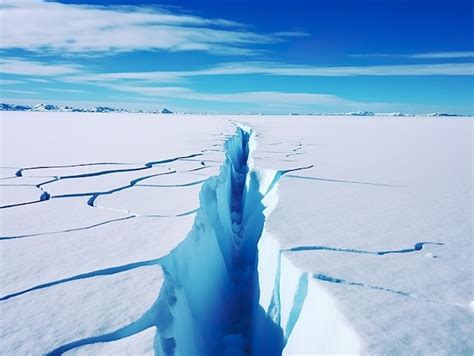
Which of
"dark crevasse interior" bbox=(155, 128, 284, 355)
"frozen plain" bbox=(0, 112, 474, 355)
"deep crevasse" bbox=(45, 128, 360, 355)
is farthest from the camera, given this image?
"dark crevasse interior" bbox=(155, 128, 284, 355)

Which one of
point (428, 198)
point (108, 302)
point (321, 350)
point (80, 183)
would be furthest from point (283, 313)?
point (80, 183)

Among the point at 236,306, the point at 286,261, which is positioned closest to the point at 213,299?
the point at 236,306

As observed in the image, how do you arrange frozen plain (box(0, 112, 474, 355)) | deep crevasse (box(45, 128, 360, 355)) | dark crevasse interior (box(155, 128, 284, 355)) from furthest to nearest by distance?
1. dark crevasse interior (box(155, 128, 284, 355))
2. deep crevasse (box(45, 128, 360, 355))
3. frozen plain (box(0, 112, 474, 355))

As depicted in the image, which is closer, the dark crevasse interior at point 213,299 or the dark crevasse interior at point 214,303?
the dark crevasse interior at point 214,303

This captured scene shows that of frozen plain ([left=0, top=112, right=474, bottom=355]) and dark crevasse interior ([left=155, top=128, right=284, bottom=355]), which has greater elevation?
frozen plain ([left=0, top=112, right=474, bottom=355])

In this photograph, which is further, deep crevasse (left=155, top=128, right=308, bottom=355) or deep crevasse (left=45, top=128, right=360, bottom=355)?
deep crevasse (left=155, top=128, right=308, bottom=355)

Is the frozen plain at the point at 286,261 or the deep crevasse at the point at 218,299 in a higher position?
the frozen plain at the point at 286,261

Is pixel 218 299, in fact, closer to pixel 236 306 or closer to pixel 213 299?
pixel 213 299

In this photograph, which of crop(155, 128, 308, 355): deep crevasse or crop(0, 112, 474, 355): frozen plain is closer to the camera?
crop(0, 112, 474, 355): frozen plain

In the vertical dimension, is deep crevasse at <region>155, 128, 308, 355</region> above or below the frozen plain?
below

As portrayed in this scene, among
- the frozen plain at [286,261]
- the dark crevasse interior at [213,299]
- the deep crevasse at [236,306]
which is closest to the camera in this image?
the frozen plain at [286,261]

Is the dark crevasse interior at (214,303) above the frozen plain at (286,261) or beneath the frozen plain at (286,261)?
beneath

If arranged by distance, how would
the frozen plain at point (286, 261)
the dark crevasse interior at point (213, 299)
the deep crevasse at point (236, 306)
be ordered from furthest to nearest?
1. the dark crevasse interior at point (213, 299)
2. the deep crevasse at point (236, 306)
3. the frozen plain at point (286, 261)

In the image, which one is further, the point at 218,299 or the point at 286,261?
the point at 218,299
